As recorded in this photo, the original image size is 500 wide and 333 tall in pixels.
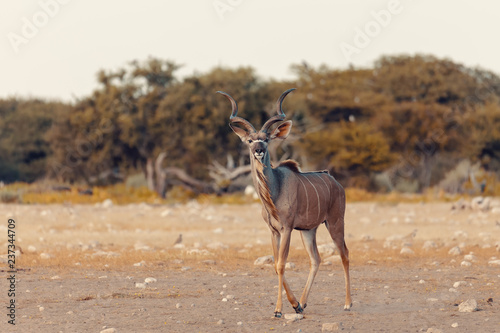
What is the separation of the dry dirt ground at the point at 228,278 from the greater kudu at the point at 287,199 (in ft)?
1.90

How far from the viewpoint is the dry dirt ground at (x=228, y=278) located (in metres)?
7.64

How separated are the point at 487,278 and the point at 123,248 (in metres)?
6.34

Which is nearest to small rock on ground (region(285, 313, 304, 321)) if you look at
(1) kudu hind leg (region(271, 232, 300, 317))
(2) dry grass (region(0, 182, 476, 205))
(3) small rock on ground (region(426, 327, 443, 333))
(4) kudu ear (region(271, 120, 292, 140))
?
(1) kudu hind leg (region(271, 232, 300, 317))

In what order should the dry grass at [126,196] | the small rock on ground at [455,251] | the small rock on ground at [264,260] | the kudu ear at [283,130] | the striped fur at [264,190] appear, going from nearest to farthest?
the striped fur at [264,190] → the kudu ear at [283,130] → the small rock on ground at [264,260] → the small rock on ground at [455,251] → the dry grass at [126,196]

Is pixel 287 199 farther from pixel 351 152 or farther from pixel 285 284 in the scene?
pixel 351 152

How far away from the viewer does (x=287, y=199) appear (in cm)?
813

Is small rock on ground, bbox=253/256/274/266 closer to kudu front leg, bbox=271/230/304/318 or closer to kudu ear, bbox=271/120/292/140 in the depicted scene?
kudu front leg, bbox=271/230/304/318

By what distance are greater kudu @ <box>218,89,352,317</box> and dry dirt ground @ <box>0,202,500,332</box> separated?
58 cm

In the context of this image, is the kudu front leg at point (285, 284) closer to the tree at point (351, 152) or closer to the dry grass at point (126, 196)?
the dry grass at point (126, 196)

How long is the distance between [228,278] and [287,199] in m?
2.69

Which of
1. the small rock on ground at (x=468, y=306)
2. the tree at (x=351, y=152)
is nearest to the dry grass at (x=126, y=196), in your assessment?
the tree at (x=351, y=152)

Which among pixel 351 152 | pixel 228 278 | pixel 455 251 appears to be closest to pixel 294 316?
pixel 228 278

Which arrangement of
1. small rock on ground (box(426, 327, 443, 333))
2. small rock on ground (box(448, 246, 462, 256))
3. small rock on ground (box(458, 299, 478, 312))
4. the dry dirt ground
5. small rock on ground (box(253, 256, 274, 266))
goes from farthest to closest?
1. small rock on ground (box(448, 246, 462, 256))
2. small rock on ground (box(253, 256, 274, 266))
3. small rock on ground (box(458, 299, 478, 312))
4. the dry dirt ground
5. small rock on ground (box(426, 327, 443, 333))

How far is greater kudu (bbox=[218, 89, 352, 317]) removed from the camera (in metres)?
7.96
